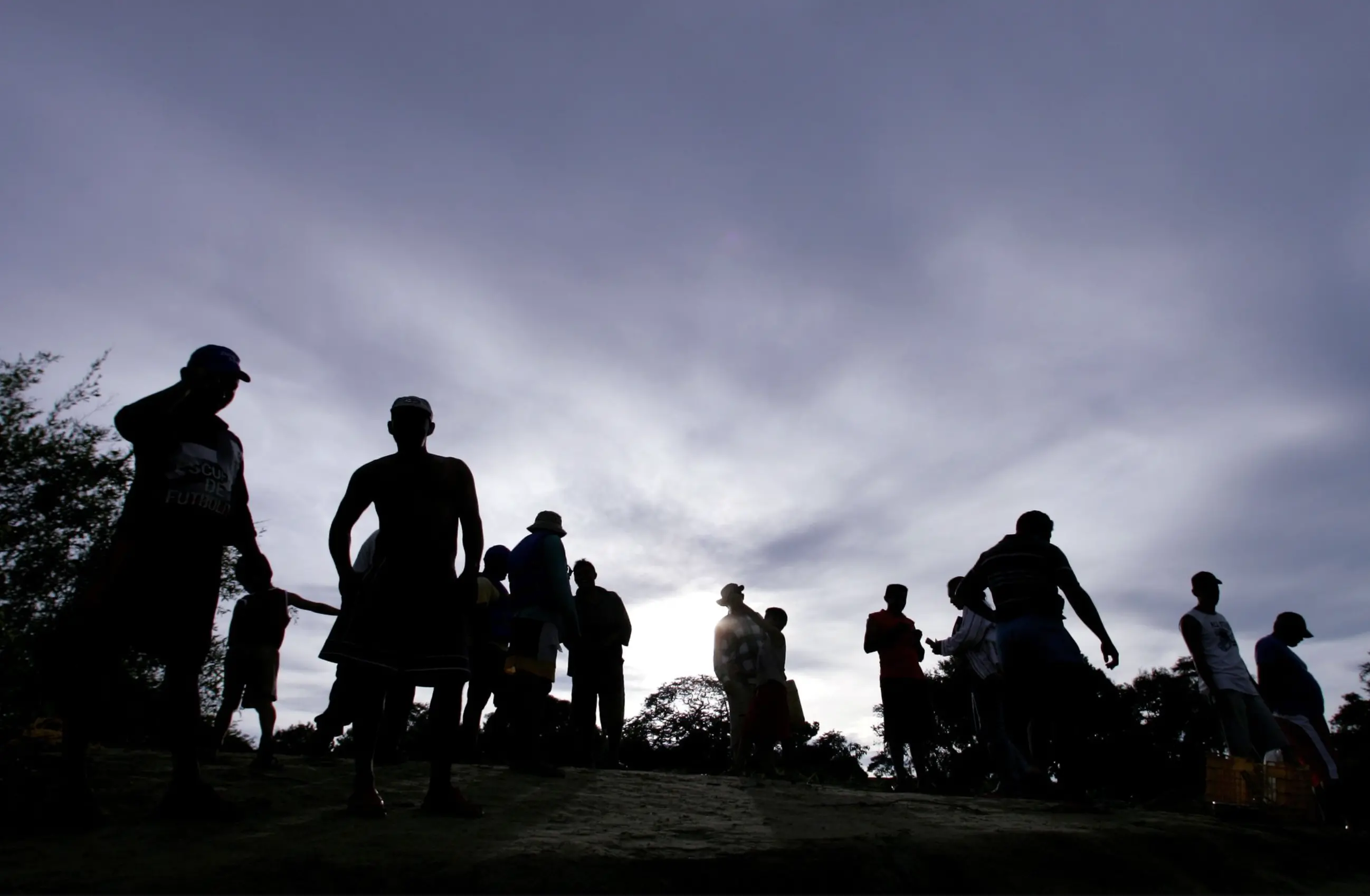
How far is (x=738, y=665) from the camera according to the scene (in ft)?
27.3

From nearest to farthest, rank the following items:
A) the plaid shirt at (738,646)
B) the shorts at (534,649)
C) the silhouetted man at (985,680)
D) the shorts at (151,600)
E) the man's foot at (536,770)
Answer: the shorts at (151,600)
the man's foot at (536,770)
the shorts at (534,649)
the silhouetted man at (985,680)
the plaid shirt at (738,646)

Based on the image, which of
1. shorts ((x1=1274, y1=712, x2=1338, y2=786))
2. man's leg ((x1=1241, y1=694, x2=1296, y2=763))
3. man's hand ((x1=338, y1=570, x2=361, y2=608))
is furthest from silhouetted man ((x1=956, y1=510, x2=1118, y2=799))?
man's hand ((x1=338, y1=570, x2=361, y2=608))

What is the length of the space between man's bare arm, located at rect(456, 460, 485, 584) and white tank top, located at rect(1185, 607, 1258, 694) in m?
6.34

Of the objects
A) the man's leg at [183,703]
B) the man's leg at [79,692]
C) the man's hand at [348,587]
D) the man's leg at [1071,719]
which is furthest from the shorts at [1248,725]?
the man's leg at [79,692]

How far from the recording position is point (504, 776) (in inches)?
216

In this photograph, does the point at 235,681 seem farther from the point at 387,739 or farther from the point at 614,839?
the point at 614,839

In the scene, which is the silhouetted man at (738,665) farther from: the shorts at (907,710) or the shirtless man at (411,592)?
the shirtless man at (411,592)

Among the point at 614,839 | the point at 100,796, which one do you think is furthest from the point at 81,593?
the point at 614,839

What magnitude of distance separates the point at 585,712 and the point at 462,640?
411 cm

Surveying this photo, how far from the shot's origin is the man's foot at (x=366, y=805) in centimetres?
364

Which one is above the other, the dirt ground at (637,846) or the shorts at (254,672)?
the shorts at (254,672)

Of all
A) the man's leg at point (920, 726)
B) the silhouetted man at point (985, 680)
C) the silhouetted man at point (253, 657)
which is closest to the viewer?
the silhouetted man at point (253, 657)

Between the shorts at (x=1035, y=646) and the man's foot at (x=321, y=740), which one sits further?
the man's foot at (x=321, y=740)

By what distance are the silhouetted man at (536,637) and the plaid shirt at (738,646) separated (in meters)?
2.66
